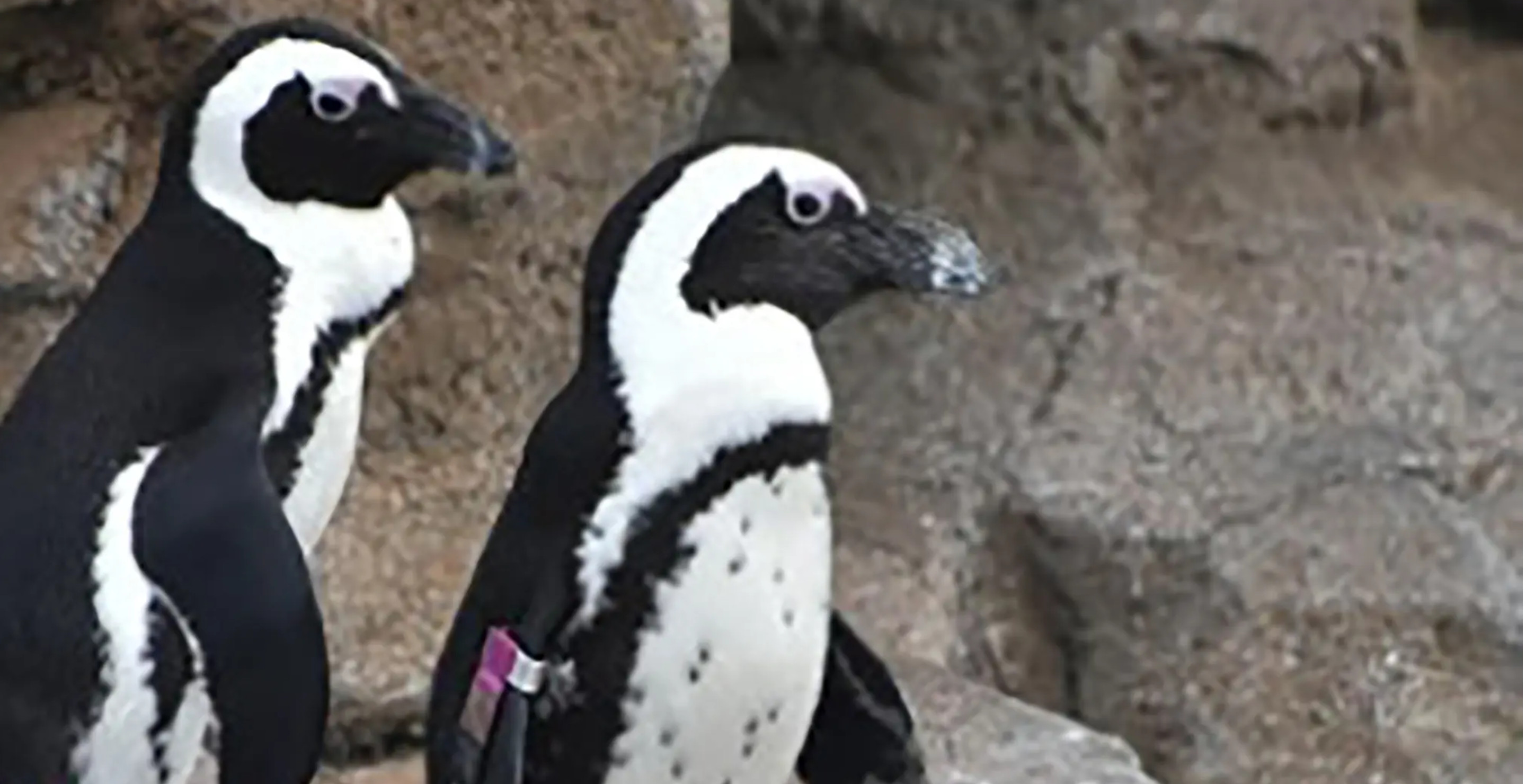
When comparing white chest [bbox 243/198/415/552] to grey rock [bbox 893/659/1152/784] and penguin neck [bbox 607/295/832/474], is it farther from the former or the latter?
grey rock [bbox 893/659/1152/784]

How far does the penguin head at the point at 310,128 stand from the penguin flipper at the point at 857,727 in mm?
202

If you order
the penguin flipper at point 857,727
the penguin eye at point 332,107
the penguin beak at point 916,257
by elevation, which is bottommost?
the penguin flipper at point 857,727

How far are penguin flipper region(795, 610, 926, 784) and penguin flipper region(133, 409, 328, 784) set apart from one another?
198 millimetres

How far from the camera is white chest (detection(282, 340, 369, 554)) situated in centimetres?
114

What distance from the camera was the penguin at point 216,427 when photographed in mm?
1059

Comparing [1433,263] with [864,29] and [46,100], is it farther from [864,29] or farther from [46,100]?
[46,100]

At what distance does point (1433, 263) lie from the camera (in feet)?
7.12

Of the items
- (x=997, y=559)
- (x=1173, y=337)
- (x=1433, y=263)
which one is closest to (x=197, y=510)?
(x=997, y=559)

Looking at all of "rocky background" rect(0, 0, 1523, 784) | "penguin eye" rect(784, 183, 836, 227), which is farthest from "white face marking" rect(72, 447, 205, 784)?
"rocky background" rect(0, 0, 1523, 784)

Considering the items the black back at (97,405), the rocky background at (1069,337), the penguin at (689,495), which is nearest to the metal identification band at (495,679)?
the penguin at (689,495)

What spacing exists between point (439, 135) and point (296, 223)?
0.05 meters

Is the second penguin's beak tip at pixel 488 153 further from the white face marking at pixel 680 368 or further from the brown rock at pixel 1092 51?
the brown rock at pixel 1092 51

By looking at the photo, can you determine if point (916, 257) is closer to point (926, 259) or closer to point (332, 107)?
point (926, 259)

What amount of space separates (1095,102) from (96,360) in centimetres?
114
